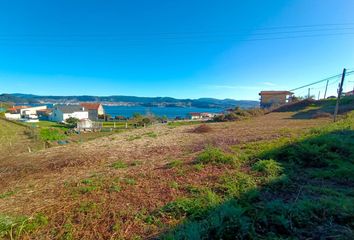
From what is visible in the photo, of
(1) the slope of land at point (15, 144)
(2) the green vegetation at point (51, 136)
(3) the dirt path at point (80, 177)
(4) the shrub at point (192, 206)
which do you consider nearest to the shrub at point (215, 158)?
(3) the dirt path at point (80, 177)

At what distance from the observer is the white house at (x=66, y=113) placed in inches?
1984

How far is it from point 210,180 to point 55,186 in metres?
3.04

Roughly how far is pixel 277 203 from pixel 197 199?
1.05m

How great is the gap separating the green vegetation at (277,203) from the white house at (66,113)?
55.0m

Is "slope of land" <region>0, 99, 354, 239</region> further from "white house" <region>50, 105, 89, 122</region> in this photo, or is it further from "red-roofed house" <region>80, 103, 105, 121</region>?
"red-roofed house" <region>80, 103, 105, 121</region>

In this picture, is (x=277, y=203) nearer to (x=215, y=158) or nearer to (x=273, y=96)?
(x=215, y=158)

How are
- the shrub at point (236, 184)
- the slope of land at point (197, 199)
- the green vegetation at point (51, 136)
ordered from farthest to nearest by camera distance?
the green vegetation at point (51, 136), the shrub at point (236, 184), the slope of land at point (197, 199)

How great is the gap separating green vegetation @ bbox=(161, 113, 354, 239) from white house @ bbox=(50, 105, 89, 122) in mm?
54989

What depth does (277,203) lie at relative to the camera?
2.46 m

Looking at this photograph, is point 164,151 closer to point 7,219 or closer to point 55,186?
point 55,186

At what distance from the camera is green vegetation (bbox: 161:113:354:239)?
6.65 ft

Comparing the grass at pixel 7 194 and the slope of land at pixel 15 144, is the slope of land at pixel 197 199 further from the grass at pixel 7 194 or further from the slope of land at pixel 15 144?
the slope of land at pixel 15 144

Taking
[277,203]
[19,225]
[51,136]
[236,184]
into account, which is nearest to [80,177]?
[19,225]

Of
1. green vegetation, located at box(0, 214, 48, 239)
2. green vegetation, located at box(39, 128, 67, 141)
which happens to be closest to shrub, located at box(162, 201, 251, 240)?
green vegetation, located at box(0, 214, 48, 239)
